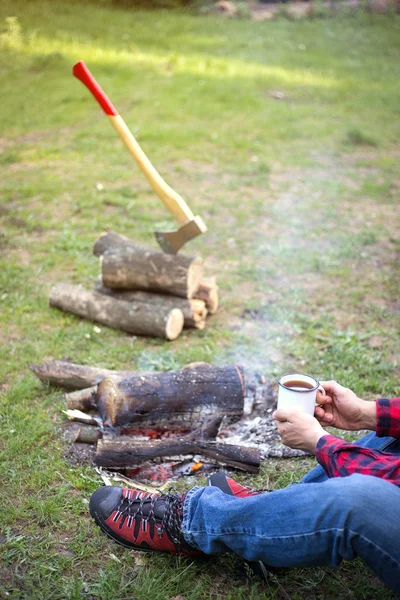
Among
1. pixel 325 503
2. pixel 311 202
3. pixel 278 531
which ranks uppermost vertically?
pixel 325 503

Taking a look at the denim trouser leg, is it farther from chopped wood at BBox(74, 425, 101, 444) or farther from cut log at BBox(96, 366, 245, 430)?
chopped wood at BBox(74, 425, 101, 444)

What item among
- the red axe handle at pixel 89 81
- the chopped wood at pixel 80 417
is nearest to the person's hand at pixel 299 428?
the chopped wood at pixel 80 417

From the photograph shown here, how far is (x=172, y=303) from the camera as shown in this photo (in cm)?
425

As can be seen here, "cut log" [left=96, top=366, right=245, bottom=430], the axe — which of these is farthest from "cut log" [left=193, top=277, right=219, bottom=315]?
"cut log" [left=96, top=366, right=245, bottom=430]

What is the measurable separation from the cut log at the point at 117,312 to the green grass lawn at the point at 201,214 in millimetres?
99

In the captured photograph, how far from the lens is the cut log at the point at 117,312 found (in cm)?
410

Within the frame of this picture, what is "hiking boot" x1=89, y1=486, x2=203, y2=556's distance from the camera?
7.61ft

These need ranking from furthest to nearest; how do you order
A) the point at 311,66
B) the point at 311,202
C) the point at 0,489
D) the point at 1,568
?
the point at 311,66, the point at 311,202, the point at 0,489, the point at 1,568

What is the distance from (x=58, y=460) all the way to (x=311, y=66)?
10736mm

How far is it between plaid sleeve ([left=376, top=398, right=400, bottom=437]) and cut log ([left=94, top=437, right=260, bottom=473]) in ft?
2.69

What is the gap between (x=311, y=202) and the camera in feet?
21.3

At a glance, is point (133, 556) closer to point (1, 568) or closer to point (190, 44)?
point (1, 568)

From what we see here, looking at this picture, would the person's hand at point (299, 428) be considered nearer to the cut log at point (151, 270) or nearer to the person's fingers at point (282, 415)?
the person's fingers at point (282, 415)

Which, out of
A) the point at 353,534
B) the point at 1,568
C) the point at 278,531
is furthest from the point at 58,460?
the point at 353,534
